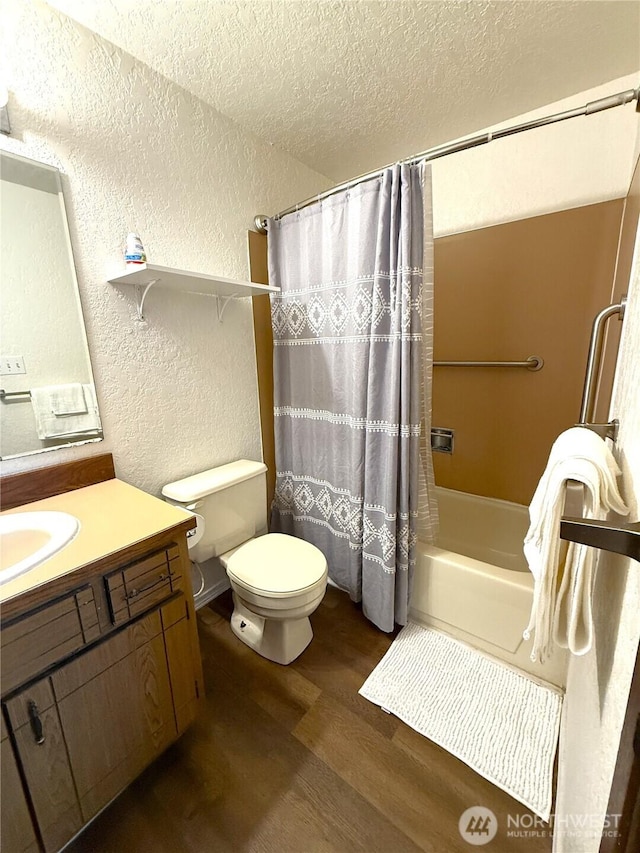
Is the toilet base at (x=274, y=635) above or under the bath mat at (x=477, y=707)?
above

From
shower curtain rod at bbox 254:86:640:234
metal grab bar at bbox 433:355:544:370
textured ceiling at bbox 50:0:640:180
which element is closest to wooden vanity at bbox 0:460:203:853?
shower curtain rod at bbox 254:86:640:234

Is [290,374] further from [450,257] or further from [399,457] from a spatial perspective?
[450,257]

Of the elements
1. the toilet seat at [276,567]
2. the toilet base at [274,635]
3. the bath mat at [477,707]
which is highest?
the toilet seat at [276,567]

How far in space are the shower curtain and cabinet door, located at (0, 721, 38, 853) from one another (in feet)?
3.98

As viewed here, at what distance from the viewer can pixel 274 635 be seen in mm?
1443

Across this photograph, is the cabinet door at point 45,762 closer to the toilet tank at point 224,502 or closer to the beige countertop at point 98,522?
the beige countertop at point 98,522

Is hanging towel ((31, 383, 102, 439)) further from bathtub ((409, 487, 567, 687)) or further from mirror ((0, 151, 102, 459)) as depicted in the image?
bathtub ((409, 487, 567, 687))

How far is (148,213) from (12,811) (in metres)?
1.79

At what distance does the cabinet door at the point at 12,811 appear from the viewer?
0.72 meters

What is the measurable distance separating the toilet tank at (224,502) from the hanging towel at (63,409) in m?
0.40

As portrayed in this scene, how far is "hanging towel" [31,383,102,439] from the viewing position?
3.78 ft

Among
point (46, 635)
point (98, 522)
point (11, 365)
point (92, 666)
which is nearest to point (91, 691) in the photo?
point (92, 666)
